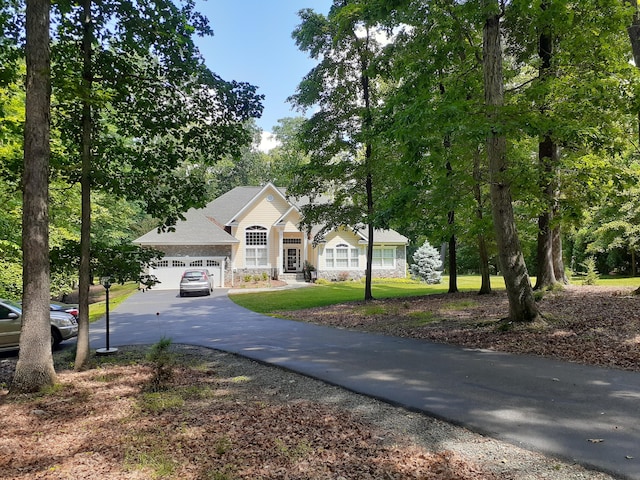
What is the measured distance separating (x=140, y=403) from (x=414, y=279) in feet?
90.6

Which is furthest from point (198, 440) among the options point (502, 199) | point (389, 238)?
point (389, 238)

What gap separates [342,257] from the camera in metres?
32.0

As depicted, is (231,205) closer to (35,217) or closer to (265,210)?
(265,210)

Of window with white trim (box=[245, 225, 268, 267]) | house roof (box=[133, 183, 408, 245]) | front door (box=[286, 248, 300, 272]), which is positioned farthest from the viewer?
front door (box=[286, 248, 300, 272])

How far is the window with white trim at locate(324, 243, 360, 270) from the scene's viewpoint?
104 feet

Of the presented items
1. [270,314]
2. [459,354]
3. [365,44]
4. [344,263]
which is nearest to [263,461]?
[459,354]

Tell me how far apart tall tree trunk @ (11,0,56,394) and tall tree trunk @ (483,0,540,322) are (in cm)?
790

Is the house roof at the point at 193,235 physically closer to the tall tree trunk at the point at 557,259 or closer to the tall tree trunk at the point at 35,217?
the tall tree trunk at the point at 557,259

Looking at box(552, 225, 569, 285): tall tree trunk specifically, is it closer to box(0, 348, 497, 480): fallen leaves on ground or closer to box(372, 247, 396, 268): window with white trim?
box(0, 348, 497, 480): fallen leaves on ground

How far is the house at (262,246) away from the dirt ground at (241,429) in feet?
66.4

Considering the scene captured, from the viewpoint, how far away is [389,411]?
16.1 ft

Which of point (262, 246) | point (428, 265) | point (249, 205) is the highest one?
point (249, 205)

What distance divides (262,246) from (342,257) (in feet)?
19.5

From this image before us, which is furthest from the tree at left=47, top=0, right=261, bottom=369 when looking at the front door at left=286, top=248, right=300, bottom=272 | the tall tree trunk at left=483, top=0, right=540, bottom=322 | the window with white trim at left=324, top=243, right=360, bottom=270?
the front door at left=286, top=248, right=300, bottom=272
